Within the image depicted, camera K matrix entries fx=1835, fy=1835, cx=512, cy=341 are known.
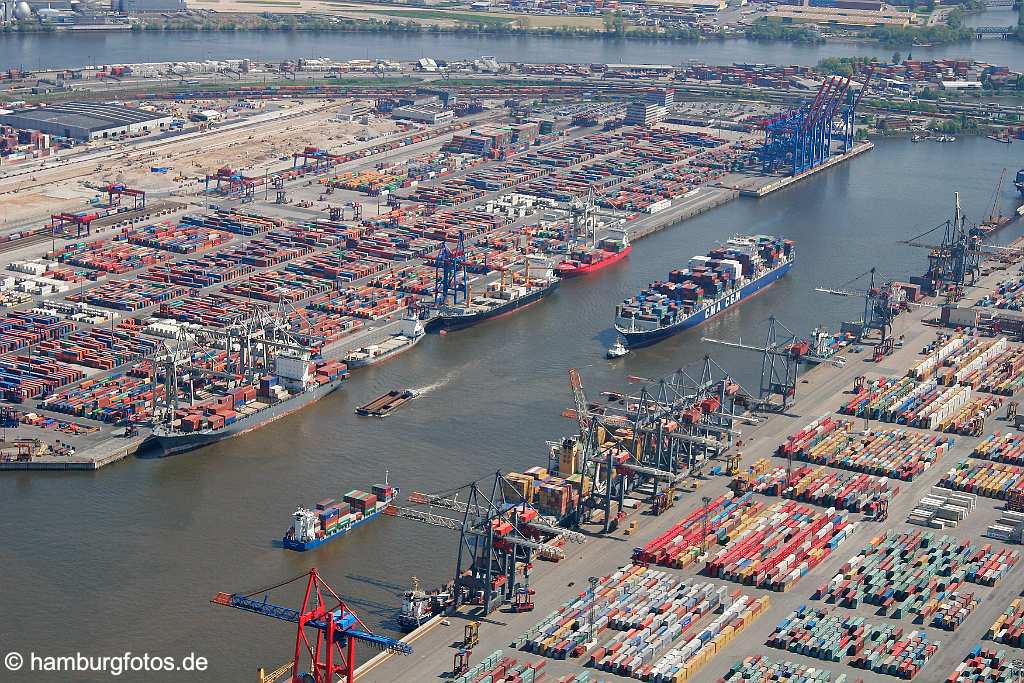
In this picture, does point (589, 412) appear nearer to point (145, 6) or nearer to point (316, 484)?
point (316, 484)

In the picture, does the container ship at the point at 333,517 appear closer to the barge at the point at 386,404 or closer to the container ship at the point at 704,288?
the barge at the point at 386,404

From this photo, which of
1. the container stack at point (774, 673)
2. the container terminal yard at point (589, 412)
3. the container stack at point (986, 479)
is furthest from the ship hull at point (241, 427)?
the container stack at point (774, 673)

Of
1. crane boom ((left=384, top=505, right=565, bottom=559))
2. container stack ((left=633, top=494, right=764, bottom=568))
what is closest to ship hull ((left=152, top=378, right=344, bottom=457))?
crane boom ((left=384, top=505, right=565, bottom=559))

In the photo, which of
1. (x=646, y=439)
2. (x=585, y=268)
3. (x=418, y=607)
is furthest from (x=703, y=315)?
(x=418, y=607)

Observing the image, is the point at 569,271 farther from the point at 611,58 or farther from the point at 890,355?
the point at 611,58

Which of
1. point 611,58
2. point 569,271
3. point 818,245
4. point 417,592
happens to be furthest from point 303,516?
point 611,58

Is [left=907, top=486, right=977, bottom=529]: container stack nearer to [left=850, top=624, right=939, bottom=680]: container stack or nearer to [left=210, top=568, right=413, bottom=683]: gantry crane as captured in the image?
[left=850, top=624, right=939, bottom=680]: container stack
